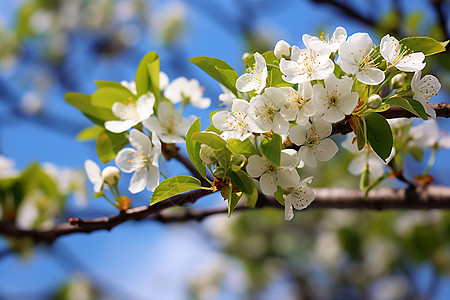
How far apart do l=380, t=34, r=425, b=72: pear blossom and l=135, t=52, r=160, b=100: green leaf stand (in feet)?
1.58

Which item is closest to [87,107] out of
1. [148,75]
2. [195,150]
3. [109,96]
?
[109,96]

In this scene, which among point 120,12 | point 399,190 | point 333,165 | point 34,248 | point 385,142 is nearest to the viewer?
point 385,142

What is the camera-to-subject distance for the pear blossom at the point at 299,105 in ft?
2.24

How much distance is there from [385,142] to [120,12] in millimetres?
5251

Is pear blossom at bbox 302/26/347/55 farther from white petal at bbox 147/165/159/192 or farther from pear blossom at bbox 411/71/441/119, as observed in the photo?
white petal at bbox 147/165/159/192

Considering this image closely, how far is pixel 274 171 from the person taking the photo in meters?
0.74

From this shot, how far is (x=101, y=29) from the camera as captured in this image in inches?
197

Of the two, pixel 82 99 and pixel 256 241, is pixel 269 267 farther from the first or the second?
pixel 82 99

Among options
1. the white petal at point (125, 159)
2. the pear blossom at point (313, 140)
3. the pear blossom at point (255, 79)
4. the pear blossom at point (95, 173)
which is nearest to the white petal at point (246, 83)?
the pear blossom at point (255, 79)

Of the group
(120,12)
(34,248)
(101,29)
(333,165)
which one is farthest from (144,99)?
(120,12)

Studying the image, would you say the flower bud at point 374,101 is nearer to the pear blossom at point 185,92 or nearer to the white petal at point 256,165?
the white petal at point 256,165

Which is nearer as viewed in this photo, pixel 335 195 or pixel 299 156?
pixel 299 156

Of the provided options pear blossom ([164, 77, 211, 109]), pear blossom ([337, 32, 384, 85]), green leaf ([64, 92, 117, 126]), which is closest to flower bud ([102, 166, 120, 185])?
green leaf ([64, 92, 117, 126])

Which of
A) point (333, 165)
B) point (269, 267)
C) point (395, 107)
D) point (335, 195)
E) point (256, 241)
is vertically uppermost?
point (395, 107)
